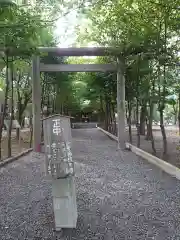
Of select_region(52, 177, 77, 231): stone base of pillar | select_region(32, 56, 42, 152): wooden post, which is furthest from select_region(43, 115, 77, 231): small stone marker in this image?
select_region(32, 56, 42, 152): wooden post

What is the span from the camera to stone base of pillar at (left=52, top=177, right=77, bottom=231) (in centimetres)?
450

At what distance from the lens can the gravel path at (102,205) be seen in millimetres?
4527

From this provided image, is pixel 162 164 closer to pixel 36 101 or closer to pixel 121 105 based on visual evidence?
pixel 121 105

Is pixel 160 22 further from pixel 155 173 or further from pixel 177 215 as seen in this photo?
pixel 177 215

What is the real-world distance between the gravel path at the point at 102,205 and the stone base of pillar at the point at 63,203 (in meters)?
0.12

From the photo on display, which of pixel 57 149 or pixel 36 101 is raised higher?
pixel 36 101

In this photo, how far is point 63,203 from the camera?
4.52m

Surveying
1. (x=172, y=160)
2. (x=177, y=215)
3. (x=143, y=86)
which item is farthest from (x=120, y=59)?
(x=177, y=215)

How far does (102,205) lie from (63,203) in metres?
1.53

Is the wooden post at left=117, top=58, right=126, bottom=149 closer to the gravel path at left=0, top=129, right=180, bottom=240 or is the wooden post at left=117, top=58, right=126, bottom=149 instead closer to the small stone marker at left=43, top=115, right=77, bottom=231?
the gravel path at left=0, top=129, right=180, bottom=240

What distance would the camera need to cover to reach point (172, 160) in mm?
10570

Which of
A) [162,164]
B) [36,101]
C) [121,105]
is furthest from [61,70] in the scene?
[162,164]

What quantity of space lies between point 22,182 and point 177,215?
393 cm

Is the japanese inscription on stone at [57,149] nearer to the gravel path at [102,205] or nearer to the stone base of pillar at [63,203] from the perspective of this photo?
the stone base of pillar at [63,203]
